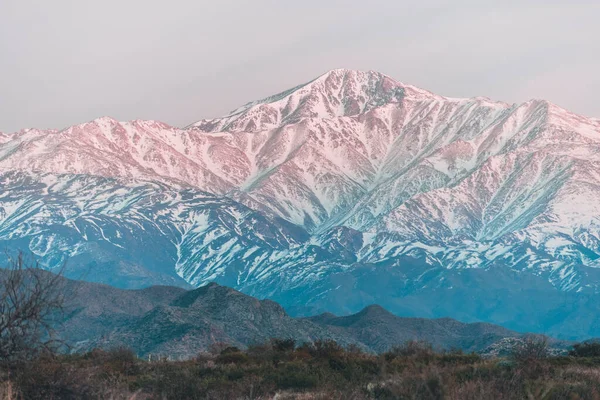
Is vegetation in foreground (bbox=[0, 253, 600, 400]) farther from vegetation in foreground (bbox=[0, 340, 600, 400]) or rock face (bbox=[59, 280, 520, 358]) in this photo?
rock face (bbox=[59, 280, 520, 358])

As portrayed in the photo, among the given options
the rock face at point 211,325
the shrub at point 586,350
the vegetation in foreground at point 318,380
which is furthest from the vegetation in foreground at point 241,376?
the rock face at point 211,325

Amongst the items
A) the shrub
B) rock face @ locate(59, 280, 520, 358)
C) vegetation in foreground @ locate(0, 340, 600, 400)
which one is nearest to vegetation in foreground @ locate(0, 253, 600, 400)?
vegetation in foreground @ locate(0, 340, 600, 400)

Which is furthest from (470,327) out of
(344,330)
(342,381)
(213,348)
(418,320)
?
(342,381)

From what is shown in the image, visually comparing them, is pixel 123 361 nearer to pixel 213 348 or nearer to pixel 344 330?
pixel 213 348

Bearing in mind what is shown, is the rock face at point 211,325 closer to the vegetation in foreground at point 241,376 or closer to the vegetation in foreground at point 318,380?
the vegetation in foreground at point 318,380

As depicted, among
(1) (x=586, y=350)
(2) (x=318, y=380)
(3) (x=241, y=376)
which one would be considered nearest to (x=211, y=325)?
(1) (x=586, y=350)

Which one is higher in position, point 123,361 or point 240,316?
point 123,361

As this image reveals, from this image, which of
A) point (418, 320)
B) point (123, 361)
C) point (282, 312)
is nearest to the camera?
point (123, 361)
